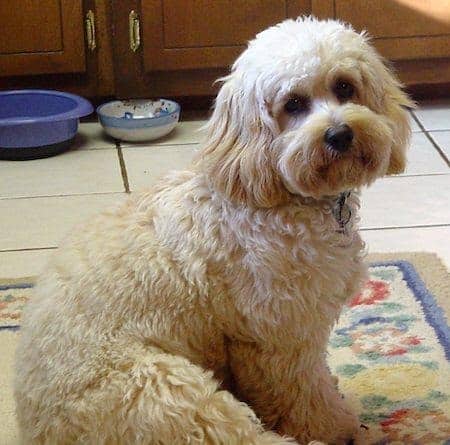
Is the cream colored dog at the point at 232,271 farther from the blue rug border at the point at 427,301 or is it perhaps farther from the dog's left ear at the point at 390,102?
the blue rug border at the point at 427,301

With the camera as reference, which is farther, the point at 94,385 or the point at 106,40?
the point at 106,40

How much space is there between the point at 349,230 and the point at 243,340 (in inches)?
9.9

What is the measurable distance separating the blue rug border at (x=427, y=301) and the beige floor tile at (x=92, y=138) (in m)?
1.15

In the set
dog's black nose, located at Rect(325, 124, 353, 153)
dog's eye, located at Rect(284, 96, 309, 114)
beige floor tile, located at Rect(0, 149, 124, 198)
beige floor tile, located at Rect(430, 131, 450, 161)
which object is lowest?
beige floor tile, located at Rect(0, 149, 124, 198)

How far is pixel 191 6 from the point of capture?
311cm

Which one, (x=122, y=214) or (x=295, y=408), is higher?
(x=122, y=214)

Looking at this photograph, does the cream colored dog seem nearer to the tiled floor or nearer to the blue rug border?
the blue rug border

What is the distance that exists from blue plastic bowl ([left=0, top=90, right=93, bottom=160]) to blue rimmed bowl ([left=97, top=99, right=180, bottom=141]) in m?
0.09

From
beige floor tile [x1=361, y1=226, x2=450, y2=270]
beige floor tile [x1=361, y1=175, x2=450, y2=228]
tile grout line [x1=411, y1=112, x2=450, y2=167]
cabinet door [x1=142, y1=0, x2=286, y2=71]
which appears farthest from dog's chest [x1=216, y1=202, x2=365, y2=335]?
cabinet door [x1=142, y1=0, x2=286, y2=71]

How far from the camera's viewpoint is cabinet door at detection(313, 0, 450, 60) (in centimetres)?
317

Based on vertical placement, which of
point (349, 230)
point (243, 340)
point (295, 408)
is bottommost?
point (295, 408)

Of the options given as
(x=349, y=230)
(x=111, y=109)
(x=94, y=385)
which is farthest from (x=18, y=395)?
(x=111, y=109)

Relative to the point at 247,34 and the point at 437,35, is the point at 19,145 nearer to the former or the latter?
the point at 247,34

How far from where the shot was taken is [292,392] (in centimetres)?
168
